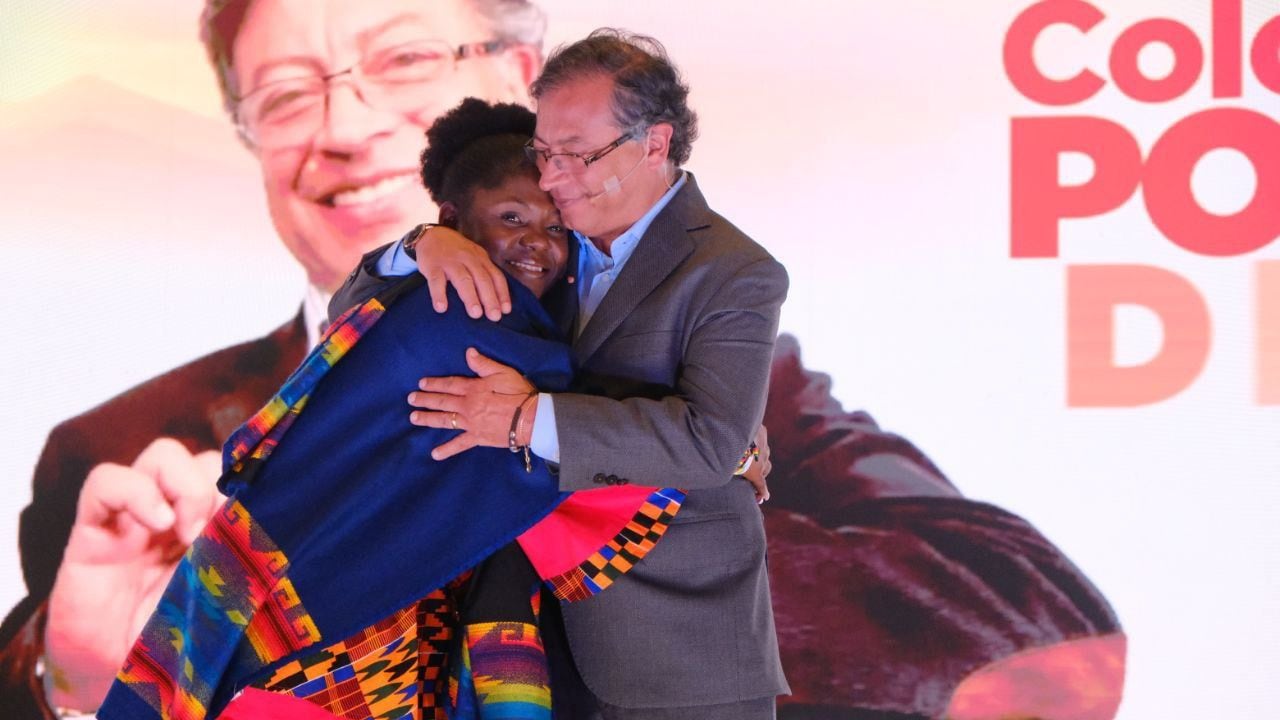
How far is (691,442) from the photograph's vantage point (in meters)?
1.69

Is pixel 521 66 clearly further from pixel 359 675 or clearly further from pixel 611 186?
pixel 359 675

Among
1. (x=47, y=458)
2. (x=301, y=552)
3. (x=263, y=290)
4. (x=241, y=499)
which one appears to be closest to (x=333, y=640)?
(x=301, y=552)

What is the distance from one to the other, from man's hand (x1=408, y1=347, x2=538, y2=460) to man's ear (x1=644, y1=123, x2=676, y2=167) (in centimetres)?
48

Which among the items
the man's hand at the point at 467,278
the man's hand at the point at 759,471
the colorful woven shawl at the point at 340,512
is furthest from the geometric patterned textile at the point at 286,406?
the man's hand at the point at 759,471

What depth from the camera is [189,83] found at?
3971 mm

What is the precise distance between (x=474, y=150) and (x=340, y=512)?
0.61m

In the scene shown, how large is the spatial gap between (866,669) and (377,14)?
8.66ft

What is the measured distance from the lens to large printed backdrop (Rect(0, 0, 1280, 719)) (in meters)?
3.88

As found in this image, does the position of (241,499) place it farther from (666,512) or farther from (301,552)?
(666,512)

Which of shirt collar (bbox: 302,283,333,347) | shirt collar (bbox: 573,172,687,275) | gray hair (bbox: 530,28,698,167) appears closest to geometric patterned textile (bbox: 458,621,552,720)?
shirt collar (bbox: 573,172,687,275)

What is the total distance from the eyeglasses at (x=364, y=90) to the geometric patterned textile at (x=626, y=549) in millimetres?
2495

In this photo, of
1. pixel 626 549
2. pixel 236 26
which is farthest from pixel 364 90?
pixel 626 549

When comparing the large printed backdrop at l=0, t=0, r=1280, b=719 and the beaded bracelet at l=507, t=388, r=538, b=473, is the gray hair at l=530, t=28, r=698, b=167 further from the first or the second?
the large printed backdrop at l=0, t=0, r=1280, b=719

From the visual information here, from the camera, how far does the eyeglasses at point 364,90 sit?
12.9 feet
